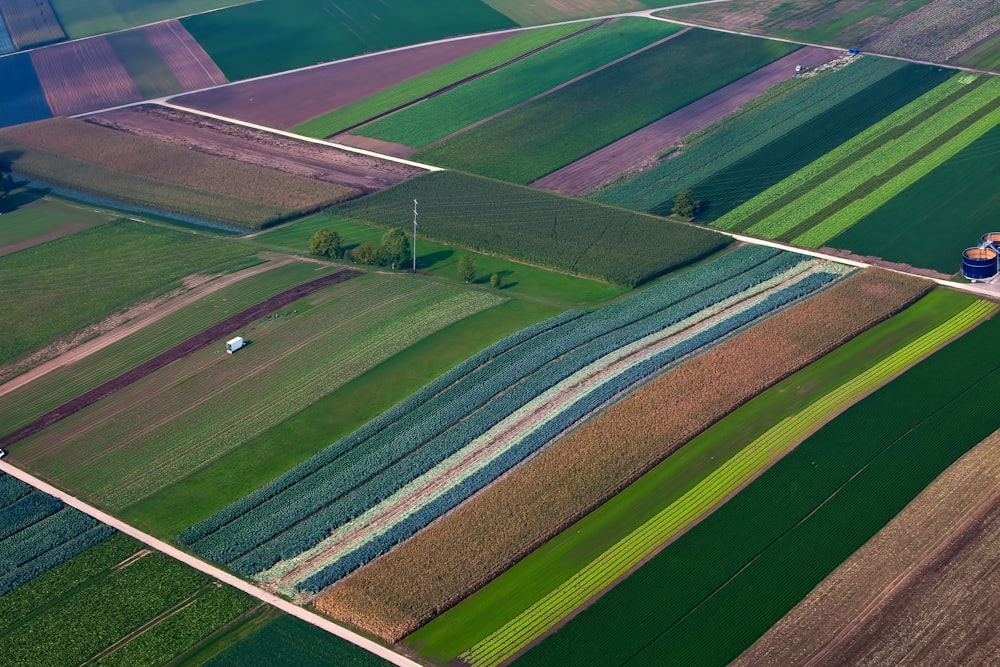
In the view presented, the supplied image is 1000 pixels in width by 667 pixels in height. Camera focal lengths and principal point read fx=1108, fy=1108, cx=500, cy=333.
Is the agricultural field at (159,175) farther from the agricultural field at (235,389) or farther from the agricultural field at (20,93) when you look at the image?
the agricultural field at (235,389)

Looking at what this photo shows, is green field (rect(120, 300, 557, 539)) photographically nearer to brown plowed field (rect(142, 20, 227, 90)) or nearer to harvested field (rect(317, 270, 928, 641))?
harvested field (rect(317, 270, 928, 641))

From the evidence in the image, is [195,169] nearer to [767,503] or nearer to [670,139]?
[670,139]

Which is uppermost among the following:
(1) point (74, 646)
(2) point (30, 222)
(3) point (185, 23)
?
(3) point (185, 23)

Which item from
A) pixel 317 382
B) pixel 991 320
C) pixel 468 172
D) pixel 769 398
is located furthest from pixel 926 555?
pixel 468 172

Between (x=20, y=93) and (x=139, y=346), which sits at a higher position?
(x=20, y=93)

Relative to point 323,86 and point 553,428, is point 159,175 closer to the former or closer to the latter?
point 323,86

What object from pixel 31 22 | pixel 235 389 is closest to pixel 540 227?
pixel 235 389

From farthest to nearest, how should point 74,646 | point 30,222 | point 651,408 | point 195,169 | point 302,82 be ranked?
1. point 302,82
2. point 195,169
3. point 30,222
4. point 651,408
5. point 74,646
